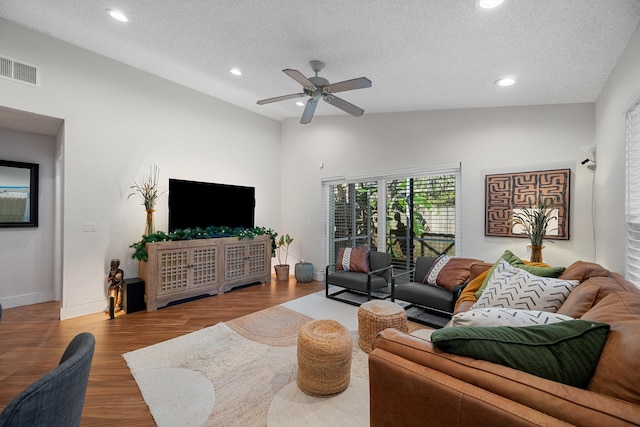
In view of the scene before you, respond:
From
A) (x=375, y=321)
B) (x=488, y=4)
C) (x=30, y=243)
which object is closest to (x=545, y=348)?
(x=375, y=321)

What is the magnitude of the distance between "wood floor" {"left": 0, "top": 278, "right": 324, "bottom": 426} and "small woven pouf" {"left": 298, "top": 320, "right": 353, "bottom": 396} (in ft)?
3.42

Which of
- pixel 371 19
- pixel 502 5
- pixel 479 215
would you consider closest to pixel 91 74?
pixel 371 19

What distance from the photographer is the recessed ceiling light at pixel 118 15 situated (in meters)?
2.61

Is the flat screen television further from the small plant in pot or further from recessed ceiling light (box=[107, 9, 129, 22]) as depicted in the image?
recessed ceiling light (box=[107, 9, 129, 22])

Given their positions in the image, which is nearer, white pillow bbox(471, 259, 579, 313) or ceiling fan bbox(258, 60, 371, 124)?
white pillow bbox(471, 259, 579, 313)

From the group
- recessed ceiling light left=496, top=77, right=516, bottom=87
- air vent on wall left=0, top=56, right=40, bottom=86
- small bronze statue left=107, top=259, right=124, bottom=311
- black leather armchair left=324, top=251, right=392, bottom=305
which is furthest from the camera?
black leather armchair left=324, top=251, right=392, bottom=305

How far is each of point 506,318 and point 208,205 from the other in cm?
429

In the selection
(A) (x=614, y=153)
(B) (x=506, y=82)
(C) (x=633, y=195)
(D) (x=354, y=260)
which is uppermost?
(B) (x=506, y=82)

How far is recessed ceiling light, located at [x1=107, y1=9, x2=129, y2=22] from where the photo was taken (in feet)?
8.57

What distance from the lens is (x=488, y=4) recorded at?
6.17 ft

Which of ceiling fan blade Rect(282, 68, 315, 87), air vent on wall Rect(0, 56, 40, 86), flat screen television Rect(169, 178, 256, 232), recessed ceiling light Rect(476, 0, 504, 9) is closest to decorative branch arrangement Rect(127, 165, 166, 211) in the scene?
flat screen television Rect(169, 178, 256, 232)

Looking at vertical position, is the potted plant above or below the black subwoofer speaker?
above

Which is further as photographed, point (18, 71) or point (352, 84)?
point (18, 71)

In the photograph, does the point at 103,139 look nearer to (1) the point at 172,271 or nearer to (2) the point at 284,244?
(1) the point at 172,271
